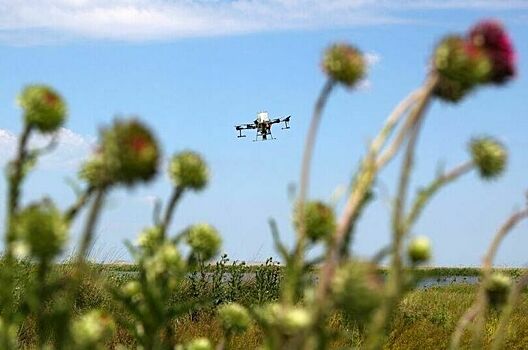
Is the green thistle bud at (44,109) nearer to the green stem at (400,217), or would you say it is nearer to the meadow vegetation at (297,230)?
the meadow vegetation at (297,230)

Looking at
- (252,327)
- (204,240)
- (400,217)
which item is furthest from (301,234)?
(252,327)

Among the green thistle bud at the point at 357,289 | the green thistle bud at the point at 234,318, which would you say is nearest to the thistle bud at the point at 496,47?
the green thistle bud at the point at 357,289

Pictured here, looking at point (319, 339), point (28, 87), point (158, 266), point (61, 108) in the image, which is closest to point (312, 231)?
point (158, 266)

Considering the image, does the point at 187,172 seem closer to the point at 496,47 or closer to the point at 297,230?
the point at 297,230

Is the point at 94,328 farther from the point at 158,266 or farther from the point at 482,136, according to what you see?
the point at 482,136

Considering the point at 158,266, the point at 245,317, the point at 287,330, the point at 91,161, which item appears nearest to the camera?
the point at 287,330
